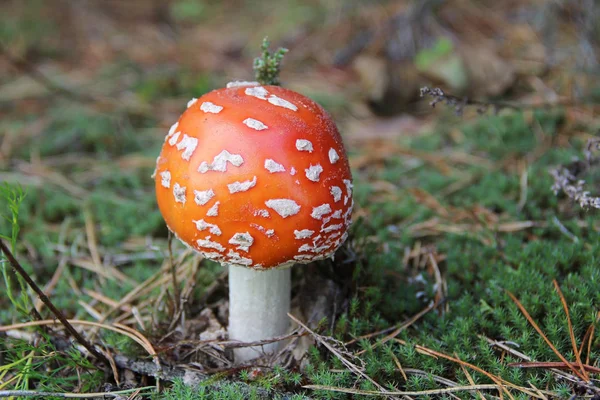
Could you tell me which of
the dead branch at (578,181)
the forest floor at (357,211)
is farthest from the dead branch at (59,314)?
the dead branch at (578,181)

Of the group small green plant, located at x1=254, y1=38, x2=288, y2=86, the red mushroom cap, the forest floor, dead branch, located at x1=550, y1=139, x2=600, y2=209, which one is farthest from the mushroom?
dead branch, located at x1=550, y1=139, x2=600, y2=209

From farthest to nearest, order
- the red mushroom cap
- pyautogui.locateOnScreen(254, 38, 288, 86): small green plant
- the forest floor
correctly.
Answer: pyautogui.locateOnScreen(254, 38, 288, 86): small green plant
the forest floor
the red mushroom cap

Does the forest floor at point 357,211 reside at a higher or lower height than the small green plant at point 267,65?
lower

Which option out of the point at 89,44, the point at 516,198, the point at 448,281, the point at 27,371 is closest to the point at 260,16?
the point at 89,44

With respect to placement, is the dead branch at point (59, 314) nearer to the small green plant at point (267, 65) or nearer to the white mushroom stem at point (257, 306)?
the white mushroom stem at point (257, 306)

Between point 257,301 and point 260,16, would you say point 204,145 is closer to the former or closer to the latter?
point 257,301

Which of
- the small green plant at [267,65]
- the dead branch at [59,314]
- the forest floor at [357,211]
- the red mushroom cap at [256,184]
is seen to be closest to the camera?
the dead branch at [59,314]

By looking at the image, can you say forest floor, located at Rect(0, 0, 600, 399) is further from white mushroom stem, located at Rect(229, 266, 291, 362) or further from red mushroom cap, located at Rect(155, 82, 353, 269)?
red mushroom cap, located at Rect(155, 82, 353, 269)
